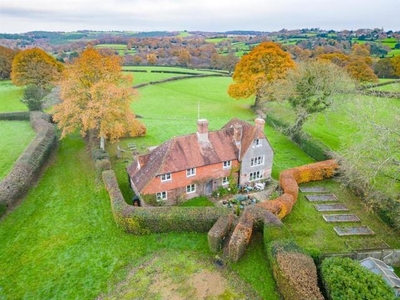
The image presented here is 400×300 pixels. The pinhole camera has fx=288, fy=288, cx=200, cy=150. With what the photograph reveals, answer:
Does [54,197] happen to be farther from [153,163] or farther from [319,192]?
[319,192]

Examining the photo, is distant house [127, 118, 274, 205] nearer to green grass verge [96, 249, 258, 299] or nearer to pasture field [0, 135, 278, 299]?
pasture field [0, 135, 278, 299]

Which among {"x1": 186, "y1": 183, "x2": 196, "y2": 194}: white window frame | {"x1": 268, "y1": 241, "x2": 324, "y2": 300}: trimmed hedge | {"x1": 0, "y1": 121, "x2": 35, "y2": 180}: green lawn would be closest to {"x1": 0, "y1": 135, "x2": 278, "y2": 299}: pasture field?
{"x1": 268, "y1": 241, "x2": 324, "y2": 300}: trimmed hedge

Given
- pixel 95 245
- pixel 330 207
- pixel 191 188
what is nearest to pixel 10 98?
pixel 191 188

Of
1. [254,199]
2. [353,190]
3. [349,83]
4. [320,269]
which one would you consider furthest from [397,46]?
[320,269]

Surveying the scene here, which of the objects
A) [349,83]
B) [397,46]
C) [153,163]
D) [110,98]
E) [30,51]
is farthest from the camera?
[397,46]

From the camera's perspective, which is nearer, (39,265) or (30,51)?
(39,265)

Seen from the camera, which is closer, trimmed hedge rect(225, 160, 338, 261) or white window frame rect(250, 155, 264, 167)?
trimmed hedge rect(225, 160, 338, 261)
